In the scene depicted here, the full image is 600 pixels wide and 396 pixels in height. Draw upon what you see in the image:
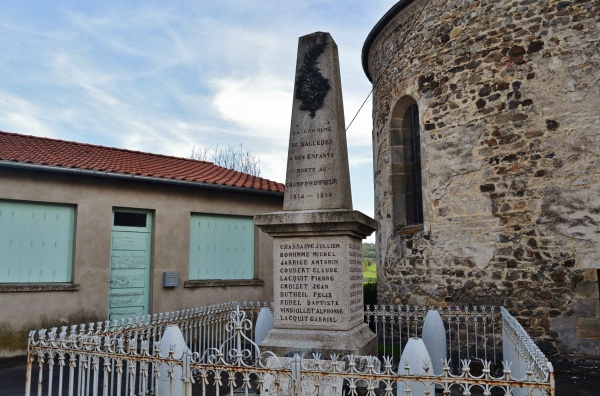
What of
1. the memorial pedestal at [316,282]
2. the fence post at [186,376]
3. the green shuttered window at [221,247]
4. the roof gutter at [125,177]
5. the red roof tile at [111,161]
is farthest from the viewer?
the green shuttered window at [221,247]

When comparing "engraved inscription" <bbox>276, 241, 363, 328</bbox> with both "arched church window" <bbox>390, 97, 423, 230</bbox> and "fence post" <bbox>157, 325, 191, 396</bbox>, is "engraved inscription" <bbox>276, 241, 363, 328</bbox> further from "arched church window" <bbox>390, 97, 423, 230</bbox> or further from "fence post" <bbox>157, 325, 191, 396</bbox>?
"arched church window" <bbox>390, 97, 423, 230</bbox>

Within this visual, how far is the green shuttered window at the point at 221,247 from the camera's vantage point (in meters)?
11.1

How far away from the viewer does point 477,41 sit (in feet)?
29.5

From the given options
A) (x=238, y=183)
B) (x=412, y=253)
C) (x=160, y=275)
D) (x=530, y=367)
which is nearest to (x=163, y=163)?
(x=238, y=183)

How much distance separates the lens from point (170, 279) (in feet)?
33.9

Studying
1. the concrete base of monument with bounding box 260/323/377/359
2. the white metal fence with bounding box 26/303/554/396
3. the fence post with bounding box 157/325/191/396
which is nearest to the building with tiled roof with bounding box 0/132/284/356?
the white metal fence with bounding box 26/303/554/396

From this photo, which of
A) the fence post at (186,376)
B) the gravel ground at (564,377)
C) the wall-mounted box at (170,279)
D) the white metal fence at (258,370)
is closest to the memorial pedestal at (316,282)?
the white metal fence at (258,370)

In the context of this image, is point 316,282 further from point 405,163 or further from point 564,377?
point 405,163

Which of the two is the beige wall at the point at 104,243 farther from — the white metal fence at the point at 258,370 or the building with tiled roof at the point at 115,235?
the white metal fence at the point at 258,370

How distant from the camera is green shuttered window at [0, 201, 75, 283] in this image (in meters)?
8.80

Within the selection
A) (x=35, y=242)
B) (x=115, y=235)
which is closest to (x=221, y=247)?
(x=115, y=235)

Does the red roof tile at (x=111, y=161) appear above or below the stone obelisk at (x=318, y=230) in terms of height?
above

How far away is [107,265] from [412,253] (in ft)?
20.2

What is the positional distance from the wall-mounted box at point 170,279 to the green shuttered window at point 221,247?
51 centimetres
